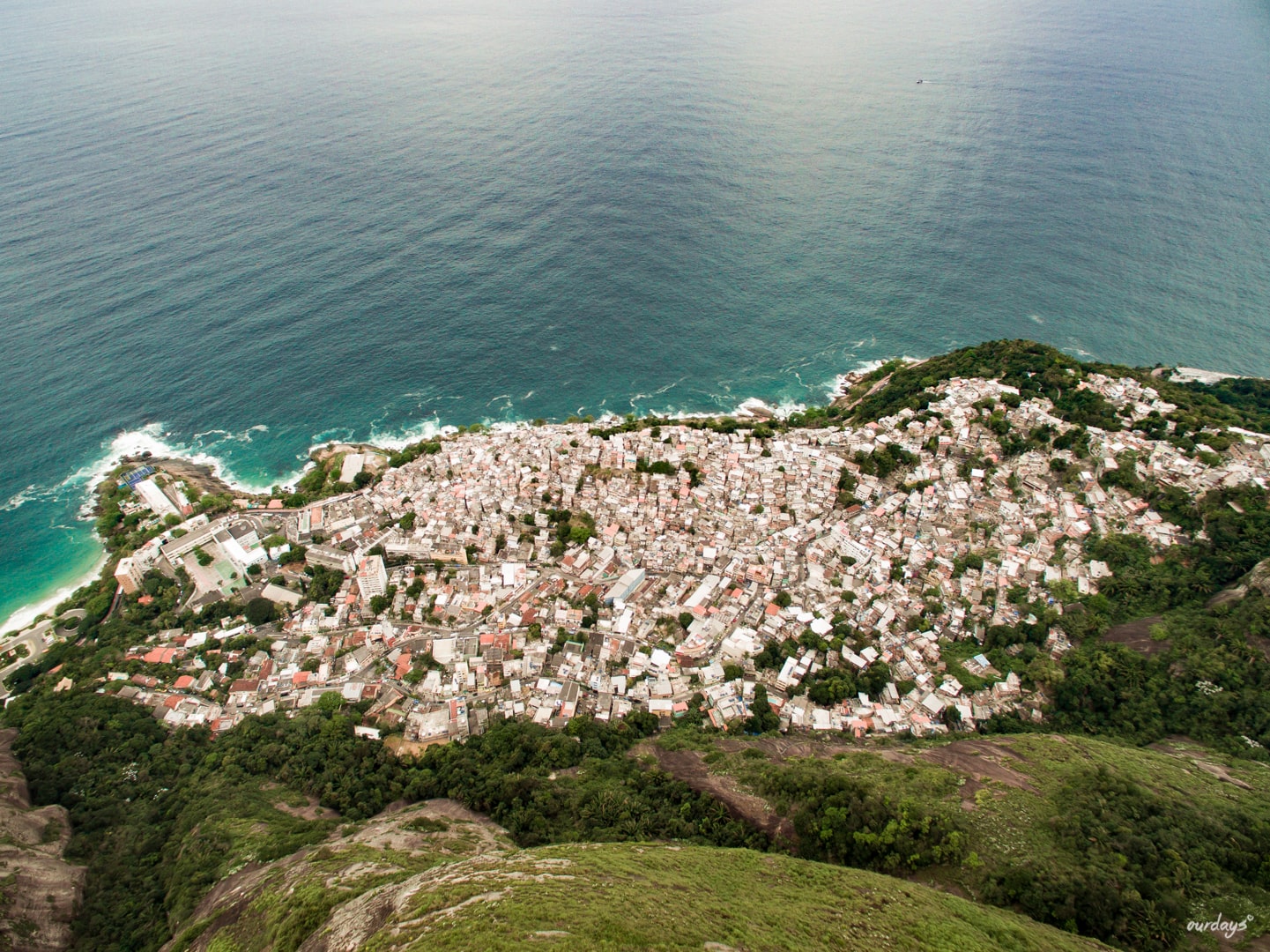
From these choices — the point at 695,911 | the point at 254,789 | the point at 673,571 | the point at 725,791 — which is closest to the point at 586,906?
the point at 695,911

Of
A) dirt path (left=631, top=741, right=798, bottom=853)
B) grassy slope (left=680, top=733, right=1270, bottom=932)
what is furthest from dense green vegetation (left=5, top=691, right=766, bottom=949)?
grassy slope (left=680, top=733, right=1270, bottom=932)

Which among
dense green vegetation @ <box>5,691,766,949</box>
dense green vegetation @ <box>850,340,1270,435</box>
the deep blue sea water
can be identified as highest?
the deep blue sea water

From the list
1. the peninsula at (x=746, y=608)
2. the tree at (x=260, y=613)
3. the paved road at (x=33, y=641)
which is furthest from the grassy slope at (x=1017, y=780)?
the paved road at (x=33, y=641)

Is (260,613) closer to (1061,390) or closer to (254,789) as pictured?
(254,789)

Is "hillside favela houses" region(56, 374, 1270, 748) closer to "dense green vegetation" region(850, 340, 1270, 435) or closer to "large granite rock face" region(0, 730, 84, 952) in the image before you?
"dense green vegetation" region(850, 340, 1270, 435)

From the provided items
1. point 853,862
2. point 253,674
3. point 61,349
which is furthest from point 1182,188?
point 61,349

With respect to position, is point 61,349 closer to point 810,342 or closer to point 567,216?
point 567,216
